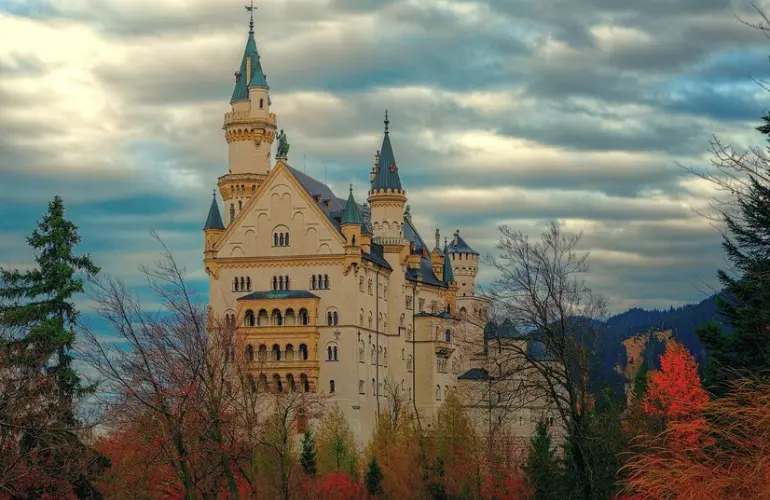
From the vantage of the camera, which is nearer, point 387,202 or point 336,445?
point 336,445

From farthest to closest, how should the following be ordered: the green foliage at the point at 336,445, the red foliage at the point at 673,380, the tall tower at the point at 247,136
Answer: the tall tower at the point at 247,136 < the green foliage at the point at 336,445 < the red foliage at the point at 673,380

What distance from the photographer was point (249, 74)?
432ft

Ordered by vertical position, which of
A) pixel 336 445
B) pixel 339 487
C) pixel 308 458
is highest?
pixel 336 445

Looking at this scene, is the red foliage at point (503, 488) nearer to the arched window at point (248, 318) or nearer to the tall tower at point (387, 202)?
the arched window at point (248, 318)

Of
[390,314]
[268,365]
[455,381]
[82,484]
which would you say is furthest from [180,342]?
[455,381]

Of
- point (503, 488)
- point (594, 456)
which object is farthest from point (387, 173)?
point (594, 456)

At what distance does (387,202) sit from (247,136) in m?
15.1

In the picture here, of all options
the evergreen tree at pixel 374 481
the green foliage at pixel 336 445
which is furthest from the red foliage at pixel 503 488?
the green foliage at pixel 336 445

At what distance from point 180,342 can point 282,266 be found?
241 ft

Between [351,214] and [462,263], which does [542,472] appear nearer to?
[351,214]

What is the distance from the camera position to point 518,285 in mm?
53938

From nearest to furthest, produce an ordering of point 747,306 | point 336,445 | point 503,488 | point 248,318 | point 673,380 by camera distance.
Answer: point 747,306 < point 503,488 < point 673,380 < point 336,445 < point 248,318

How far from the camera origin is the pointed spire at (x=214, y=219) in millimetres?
127250

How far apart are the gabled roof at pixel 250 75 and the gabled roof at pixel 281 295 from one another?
2079cm
